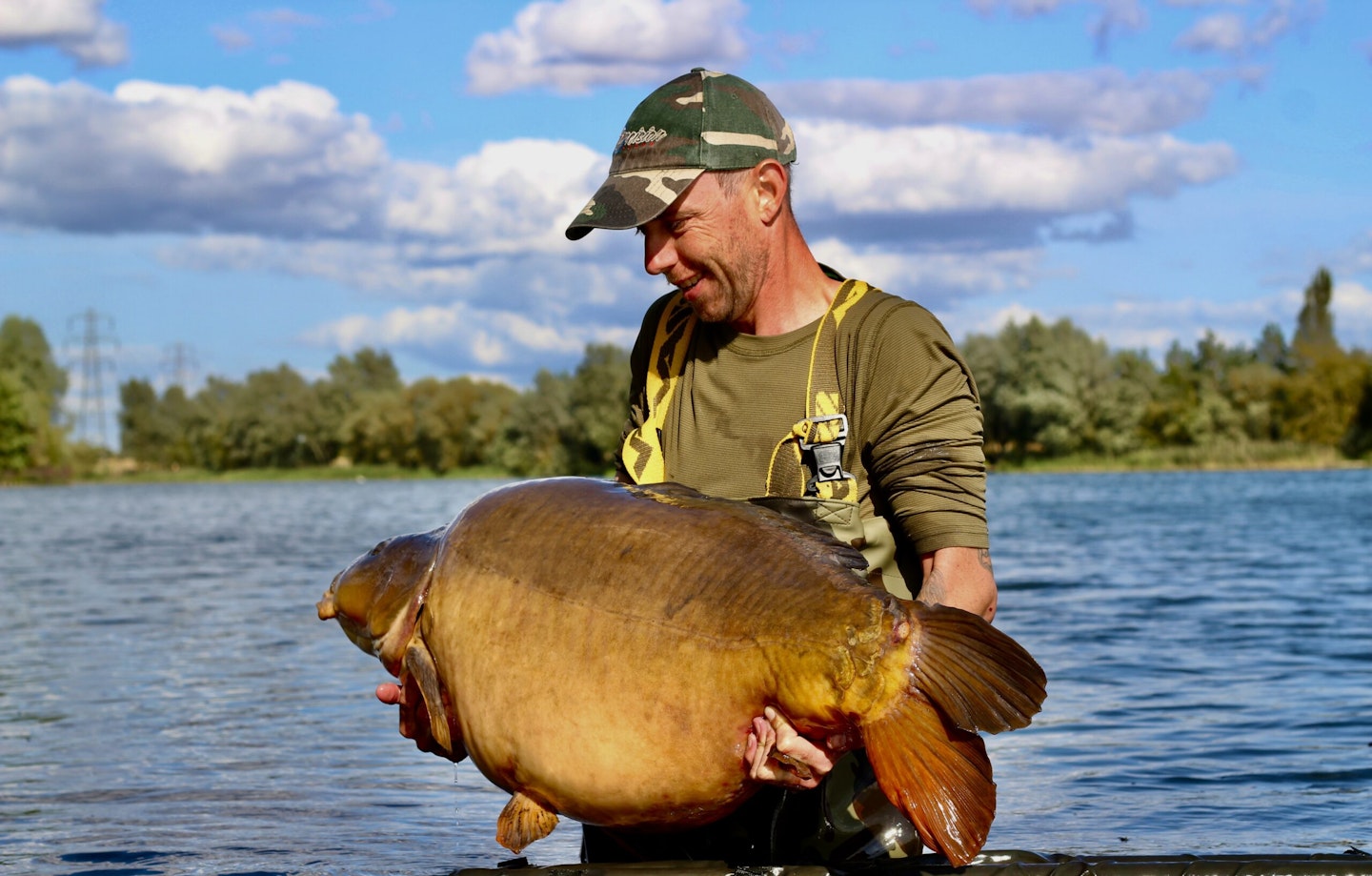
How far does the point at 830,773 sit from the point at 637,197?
1335mm

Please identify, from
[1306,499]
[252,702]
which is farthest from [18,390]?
[252,702]

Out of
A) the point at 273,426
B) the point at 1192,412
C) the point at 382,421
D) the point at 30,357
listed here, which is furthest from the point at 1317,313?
the point at 30,357

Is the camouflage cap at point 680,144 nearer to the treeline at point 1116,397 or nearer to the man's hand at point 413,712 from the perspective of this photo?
the man's hand at point 413,712

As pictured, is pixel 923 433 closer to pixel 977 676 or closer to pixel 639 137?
pixel 977 676

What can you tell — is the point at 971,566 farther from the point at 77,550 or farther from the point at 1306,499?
the point at 1306,499

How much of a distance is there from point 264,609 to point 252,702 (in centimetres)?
696

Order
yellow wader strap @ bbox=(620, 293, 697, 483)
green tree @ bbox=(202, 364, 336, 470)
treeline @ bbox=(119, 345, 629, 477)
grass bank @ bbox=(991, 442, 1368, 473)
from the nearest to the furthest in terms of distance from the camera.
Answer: yellow wader strap @ bbox=(620, 293, 697, 483), grass bank @ bbox=(991, 442, 1368, 473), treeline @ bbox=(119, 345, 629, 477), green tree @ bbox=(202, 364, 336, 470)

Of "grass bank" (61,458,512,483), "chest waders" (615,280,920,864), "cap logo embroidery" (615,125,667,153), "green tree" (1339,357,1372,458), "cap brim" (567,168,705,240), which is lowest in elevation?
"grass bank" (61,458,512,483)

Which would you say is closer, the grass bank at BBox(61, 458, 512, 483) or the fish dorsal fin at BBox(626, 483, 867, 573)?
the fish dorsal fin at BBox(626, 483, 867, 573)

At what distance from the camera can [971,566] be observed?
2996 millimetres

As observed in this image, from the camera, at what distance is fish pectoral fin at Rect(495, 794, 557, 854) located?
2834mm

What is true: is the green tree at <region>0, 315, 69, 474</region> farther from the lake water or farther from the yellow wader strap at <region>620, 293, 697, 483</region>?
the yellow wader strap at <region>620, 293, 697, 483</region>

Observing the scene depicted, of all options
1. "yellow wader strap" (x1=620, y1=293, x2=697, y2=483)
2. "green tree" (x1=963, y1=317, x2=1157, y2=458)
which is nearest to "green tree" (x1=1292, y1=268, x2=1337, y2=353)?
A: "green tree" (x1=963, y1=317, x2=1157, y2=458)

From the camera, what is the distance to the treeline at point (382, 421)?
306 ft
